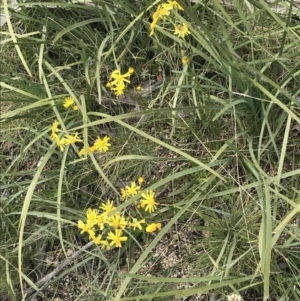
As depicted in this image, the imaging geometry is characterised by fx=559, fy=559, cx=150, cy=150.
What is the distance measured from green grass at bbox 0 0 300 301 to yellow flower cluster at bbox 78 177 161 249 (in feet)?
0.14

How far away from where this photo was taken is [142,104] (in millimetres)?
1719

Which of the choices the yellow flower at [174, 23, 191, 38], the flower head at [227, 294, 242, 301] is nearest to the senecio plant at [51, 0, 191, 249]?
the yellow flower at [174, 23, 191, 38]

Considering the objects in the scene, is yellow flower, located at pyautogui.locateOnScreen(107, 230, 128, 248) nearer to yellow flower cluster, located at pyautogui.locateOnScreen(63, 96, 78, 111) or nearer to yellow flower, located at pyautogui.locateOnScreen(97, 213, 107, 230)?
yellow flower, located at pyautogui.locateOnScreen(97, 213, 107, 230)

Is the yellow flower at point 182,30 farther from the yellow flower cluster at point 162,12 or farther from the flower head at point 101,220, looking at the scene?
the flower head at point 101,220

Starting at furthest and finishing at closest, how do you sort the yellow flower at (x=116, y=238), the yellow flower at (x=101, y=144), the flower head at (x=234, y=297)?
the yellow flower at (x=101, y=144) < the yellow flower at (x=116, y=238) < the flower head at (x=234, y=297)

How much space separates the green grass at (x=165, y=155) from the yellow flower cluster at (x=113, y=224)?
0.04 meters

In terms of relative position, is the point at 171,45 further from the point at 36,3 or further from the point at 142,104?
the point at 36,3

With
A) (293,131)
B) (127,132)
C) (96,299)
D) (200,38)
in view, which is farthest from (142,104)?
(96,299)

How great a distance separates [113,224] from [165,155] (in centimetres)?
31

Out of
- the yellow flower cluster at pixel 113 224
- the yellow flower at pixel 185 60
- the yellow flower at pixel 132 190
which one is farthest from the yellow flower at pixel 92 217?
the yellow flower at pixel 185 60

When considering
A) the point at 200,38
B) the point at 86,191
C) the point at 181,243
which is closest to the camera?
the point at 200,38

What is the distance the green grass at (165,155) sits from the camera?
1.45 m

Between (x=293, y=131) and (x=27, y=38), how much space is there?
2.80ft

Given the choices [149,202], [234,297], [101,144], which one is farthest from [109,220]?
[234,297]
